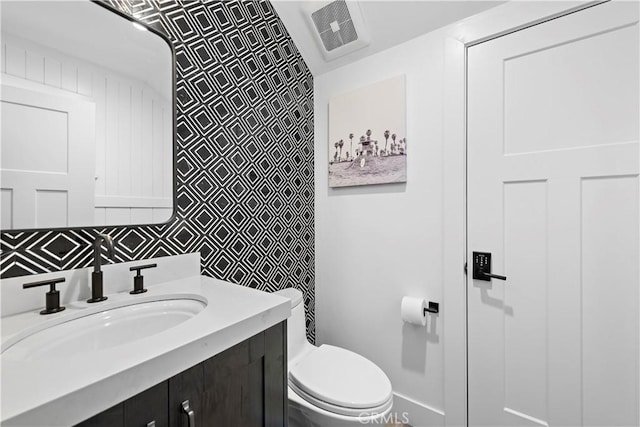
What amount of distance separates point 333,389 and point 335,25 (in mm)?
1792

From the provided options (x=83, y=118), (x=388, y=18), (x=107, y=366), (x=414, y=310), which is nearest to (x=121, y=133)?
(x=83, y=118)

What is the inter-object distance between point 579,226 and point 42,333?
182 centimetres

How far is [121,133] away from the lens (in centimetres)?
105

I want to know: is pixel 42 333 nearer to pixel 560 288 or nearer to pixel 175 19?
pixel 175 19

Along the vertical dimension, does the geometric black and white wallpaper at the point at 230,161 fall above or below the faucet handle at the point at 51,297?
above

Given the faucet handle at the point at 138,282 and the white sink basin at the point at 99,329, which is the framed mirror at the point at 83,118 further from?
the white sink basin at the point at 99,329

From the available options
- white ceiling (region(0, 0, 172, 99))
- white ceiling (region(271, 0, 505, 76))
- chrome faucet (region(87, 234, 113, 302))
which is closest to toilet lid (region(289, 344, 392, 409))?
chrome faucet (region(87, 234, 113, 302))

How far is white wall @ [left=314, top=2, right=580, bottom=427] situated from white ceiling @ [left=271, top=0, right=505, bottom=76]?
4 centimetres

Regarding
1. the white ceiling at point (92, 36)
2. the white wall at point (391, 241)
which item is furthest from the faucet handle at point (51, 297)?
the white wall at point (391, 241)

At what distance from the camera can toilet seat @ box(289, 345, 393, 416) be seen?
1.10 meters

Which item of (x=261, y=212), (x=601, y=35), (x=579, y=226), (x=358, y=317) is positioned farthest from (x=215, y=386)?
(x=601, y=35)

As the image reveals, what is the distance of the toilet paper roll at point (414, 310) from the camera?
1444 mm

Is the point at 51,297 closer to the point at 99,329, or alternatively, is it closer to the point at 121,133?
the point at 99,329

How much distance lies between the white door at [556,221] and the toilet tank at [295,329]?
32.4 inches
